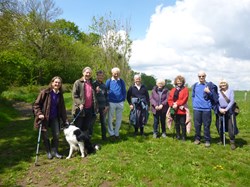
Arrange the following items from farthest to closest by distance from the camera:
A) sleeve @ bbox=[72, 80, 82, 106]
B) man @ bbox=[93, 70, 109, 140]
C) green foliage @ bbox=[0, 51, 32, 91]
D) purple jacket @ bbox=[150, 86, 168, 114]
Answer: green foliage @ bbox=[0, 51, 32, 91] < purple jacket @ bbox=[150, 86, 168, 114] < man @ bbox=[93, 70, 109, 140] < sleeve @ bbox=[72, 80, 82, 106]

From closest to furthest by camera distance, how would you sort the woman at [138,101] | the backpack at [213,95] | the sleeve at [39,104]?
the sleeve at [39,104] → the backpack at [213,95] → the woman at [138,101]

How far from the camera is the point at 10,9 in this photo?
57.4 ft

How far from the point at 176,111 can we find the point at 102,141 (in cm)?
Answer: 252

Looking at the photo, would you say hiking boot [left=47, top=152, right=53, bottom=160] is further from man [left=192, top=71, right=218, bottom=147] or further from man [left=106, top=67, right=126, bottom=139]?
man [left=192, top=71, right=218, bottom=147]

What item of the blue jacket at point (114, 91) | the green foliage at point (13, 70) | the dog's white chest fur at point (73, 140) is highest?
the green foliage at point (13, 70)

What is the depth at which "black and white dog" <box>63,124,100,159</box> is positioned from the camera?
26.1 ft

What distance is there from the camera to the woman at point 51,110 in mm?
7871

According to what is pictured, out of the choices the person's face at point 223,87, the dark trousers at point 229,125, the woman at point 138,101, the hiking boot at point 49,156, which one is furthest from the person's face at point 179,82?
the hiking boot at point 49,156

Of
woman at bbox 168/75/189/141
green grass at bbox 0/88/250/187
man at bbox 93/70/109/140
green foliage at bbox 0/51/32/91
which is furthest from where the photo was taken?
green foliage at bbox 0/51/32/91

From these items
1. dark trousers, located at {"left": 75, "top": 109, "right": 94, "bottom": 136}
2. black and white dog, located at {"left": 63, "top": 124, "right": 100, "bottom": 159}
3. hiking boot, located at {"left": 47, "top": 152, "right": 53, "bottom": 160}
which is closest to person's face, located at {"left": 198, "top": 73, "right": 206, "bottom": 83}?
dark trousers, located at {"left": 75, "top": 109, "right": 94, "bottom": 136}

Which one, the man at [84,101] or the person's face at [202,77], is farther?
the person's face at [202,77]

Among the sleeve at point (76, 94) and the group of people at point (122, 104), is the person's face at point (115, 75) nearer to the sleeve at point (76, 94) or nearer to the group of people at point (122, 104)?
the group of people at point (122, 104)

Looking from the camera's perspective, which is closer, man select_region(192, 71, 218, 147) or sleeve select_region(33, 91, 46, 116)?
sleeve select_region(33, 91, 46, 116)

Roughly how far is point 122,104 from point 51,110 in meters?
2.49
